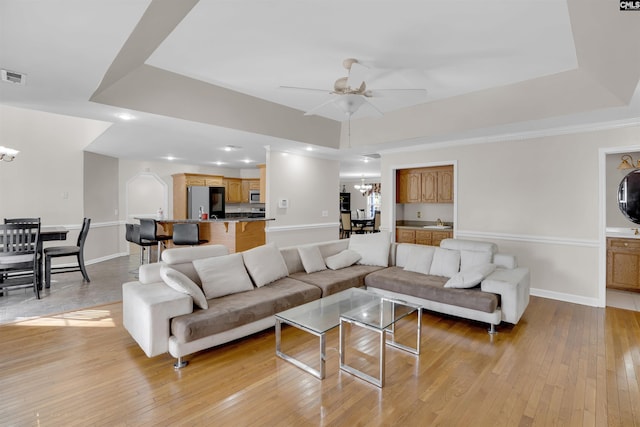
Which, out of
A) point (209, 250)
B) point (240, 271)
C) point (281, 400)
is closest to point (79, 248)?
point (209, 250)

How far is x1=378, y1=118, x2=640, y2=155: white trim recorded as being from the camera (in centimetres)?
390

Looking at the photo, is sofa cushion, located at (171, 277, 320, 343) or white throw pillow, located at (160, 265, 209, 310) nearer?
sofa cushion, located at (171, 277, 320, 343)

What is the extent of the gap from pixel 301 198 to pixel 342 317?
148 inches

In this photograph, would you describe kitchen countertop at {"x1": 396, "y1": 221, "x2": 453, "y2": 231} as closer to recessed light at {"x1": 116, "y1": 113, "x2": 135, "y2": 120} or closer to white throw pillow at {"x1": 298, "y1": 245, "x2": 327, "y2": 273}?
white throw pillow at {"x1": 298, "y1": 245, "x2": 327, "y2": 273}

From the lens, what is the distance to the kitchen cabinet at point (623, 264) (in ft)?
14.7

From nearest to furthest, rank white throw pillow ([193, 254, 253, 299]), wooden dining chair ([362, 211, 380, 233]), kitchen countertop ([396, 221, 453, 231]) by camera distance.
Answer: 1. white throw pillow ([193, 254, 253, 299])
2. kitchen countertop ([396, 221, 453, 231])
3. wooden dining chair ([362, 211, 380, 233])

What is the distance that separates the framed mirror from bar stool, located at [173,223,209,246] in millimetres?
4903

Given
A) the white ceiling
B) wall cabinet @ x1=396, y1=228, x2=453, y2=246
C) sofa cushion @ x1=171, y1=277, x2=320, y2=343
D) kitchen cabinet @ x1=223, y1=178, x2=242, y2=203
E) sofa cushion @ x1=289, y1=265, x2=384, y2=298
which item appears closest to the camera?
the white ceiling

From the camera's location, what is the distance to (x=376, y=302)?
3.05 metres

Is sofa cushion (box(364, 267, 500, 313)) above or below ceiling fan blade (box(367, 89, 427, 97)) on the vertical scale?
below

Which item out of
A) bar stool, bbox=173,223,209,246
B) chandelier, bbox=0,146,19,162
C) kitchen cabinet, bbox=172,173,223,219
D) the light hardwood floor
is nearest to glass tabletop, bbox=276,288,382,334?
the light hardwood floor

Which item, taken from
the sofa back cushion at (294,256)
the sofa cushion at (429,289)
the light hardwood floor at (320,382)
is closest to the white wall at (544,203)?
the light hardwood floor at (320,382)

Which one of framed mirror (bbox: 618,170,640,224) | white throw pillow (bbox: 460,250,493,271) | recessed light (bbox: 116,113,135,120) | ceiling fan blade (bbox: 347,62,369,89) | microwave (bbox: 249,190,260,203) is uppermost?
ceiling fan blade (bbox: 347,62,369,89)

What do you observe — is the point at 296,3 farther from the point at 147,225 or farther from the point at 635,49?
the point at 147,225
